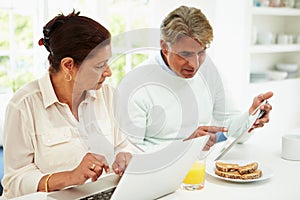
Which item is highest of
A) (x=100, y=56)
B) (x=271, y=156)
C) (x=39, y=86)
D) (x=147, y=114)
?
(x=100, y=56)

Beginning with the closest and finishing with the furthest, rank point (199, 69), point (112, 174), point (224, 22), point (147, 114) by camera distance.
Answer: point (112, 174), point (147, 114), point (199, 69), point (224, 22)

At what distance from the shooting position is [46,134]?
1.48m

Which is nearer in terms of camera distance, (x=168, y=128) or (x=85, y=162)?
(x=85, y=162)

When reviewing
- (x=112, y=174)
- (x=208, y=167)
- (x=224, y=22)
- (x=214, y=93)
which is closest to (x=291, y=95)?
(x=224, y=22)

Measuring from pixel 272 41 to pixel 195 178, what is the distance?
3032mm

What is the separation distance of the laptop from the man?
45cm

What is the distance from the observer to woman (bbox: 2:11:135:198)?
1402mm

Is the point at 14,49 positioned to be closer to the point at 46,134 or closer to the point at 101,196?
the point at 46,134

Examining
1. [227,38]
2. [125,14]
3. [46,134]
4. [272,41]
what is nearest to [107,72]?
[46,134]

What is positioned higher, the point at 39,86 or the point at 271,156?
the point at 39,86

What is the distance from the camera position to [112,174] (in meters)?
1.25

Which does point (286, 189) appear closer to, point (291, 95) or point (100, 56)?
point (100, 56)

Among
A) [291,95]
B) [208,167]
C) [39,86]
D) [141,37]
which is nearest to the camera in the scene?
[141,37]

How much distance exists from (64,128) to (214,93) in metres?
0.86
